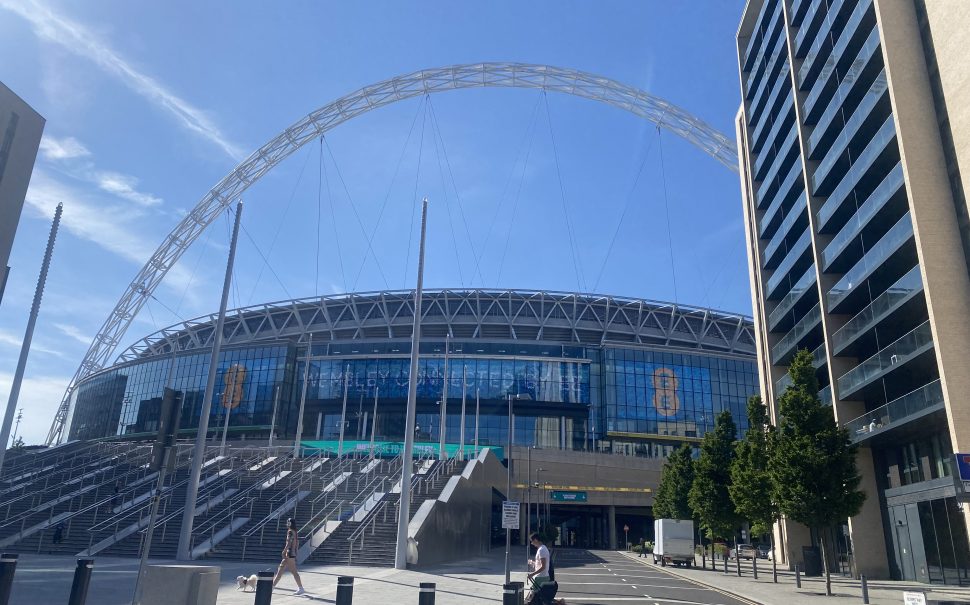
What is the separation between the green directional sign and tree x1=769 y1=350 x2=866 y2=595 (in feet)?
165

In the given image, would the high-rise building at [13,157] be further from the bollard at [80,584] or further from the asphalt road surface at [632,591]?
the asphalt road surface at [632,591]

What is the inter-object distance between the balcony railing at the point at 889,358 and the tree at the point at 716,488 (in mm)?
7455

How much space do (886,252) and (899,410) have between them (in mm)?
7490

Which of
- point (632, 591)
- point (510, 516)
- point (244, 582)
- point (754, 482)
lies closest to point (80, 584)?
point (244, 582)

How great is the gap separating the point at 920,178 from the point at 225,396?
8459 cm

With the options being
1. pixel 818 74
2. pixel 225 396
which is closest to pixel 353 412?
pixel 225 396

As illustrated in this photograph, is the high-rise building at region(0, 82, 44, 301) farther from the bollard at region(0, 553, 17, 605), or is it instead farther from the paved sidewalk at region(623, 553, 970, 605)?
the paved sidewalk at region(623, 553, 970, 605)

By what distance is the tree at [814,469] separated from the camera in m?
28.5

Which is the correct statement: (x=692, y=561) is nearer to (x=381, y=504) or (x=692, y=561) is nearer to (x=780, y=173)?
(x=381, y=504)

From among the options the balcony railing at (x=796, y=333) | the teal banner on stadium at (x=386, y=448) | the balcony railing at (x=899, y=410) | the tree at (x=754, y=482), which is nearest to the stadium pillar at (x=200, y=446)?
the tree at (x=754, y=482)

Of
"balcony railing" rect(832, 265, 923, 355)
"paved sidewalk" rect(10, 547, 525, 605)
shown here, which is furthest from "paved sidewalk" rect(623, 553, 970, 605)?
"balcony railing" rect(832, 265, 923, 355)

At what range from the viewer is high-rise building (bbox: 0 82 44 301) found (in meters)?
18.7

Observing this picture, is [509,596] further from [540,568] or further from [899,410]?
[899,410]

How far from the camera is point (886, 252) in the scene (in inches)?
1321
